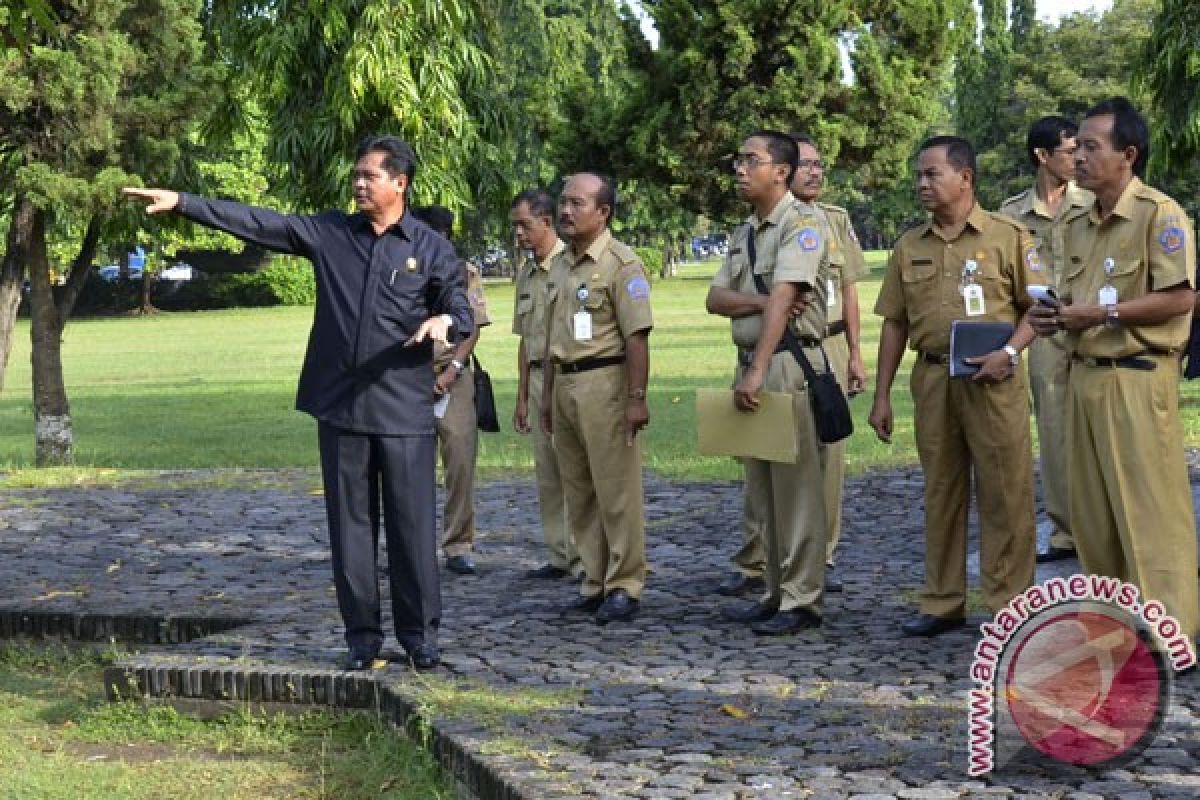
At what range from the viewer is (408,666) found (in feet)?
24.3

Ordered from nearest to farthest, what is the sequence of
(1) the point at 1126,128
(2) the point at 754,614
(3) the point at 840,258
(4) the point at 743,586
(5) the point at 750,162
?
(1) the point at 1126,128 → (5) the point at 750,162 → (2) the point at 754,614 → (4) the point at 743,586 → (3) the point at 840,258

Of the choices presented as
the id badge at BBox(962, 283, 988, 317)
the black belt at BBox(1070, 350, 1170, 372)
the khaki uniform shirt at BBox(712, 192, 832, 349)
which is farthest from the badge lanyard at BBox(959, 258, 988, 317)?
the black belt at BBox(1070, 350, 1170, 372)

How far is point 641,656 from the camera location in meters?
7.57

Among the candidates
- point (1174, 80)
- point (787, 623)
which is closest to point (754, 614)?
point (787, 623)

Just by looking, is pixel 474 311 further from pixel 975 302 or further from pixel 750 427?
pixel 975 302

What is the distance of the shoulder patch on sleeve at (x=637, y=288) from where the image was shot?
8.34 metres

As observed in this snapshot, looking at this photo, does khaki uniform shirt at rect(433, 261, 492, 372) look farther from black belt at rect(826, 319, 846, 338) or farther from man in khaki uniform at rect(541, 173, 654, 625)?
black belt at rect(826, 319, 846, 338)

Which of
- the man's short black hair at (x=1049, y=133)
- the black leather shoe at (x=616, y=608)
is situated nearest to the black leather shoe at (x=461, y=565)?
the black leather shoe at (x=616, y=608)

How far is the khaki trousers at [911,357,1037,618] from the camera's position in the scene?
A: 762 cm

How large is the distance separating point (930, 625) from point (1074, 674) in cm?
165

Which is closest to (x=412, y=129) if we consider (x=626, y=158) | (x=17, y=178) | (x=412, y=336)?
(x=17, y=178)

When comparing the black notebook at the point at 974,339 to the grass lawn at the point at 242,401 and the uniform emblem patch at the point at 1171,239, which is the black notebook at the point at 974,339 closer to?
the uniform emblem patch at the point at 1171,239

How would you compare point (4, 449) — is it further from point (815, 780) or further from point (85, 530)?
point (815, 780)

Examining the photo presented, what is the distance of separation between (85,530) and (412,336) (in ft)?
17.9
